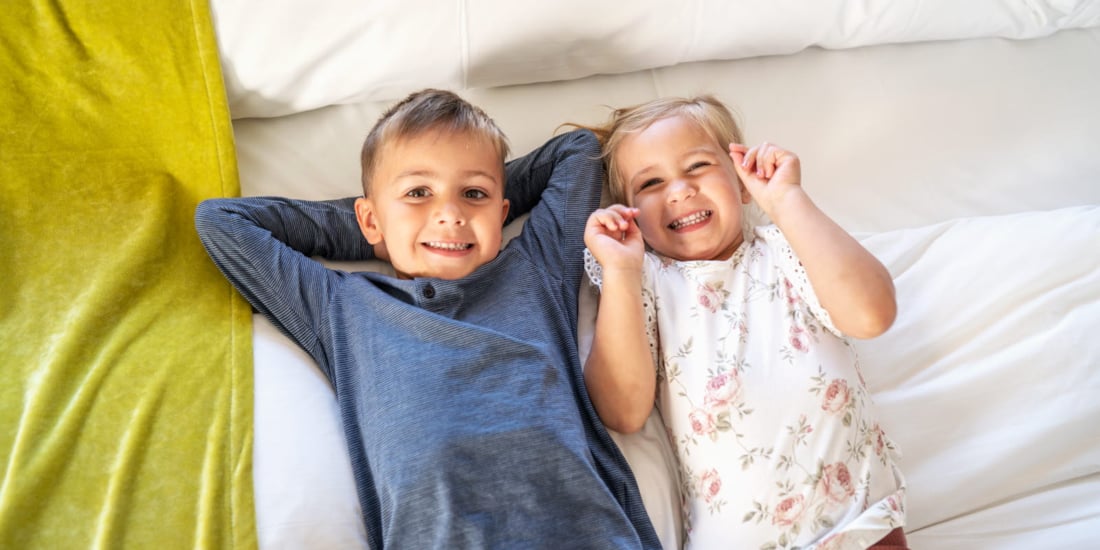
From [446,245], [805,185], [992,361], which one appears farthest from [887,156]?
[446,245]

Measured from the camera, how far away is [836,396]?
3.61 ft

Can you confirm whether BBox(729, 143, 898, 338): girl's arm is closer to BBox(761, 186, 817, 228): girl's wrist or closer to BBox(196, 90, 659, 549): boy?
BBox(761, 186, 817, 228): girl's wrist

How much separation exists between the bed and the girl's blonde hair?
0.12m

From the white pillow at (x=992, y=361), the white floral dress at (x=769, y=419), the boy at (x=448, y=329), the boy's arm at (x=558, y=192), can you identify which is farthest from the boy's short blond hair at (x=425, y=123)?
the white pillow at (x=992, y=361)

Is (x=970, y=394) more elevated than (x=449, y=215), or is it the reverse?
(x=449, y=215)

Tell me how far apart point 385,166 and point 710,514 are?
633 mm

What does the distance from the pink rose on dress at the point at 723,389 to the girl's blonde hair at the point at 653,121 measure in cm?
36

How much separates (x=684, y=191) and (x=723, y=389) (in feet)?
0.99

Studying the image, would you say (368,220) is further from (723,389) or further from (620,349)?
(723,389)

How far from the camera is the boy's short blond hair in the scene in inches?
46.3

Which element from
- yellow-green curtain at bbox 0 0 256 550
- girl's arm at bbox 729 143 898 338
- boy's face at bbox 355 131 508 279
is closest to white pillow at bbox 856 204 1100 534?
girl's arm at bbox 729 143 898 338

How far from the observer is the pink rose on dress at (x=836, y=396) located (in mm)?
1095

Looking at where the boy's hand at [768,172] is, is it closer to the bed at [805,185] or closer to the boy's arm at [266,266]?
the bed at [805,185]

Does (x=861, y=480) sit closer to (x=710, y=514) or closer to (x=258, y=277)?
(x=710, y=514)
